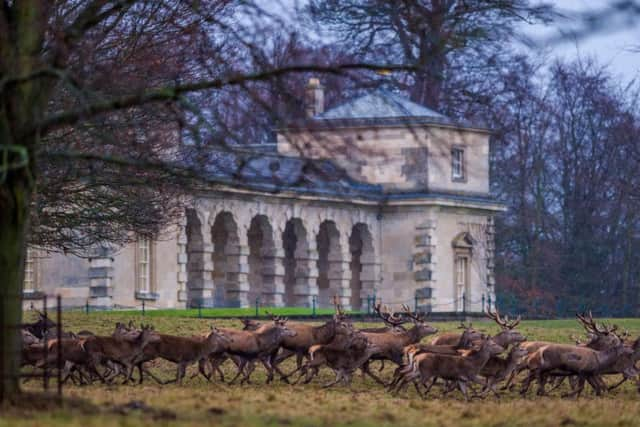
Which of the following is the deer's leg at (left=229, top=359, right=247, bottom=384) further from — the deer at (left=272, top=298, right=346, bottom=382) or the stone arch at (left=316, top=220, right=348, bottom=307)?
the stone arch at (left=316, top=220, right=348, bottom=307)

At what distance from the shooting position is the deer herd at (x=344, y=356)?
27797 millimetres

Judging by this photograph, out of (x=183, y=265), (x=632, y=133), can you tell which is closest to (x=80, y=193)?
(x=183, y=265)

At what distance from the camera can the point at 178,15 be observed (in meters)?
31.2

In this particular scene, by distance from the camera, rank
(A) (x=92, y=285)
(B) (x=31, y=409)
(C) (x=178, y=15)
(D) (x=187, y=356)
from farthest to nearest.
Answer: (A) (x=92, y=285)
(C) (x=178, y=15)
(D) (x=187, y=356)
(B) (x=31, y=409)

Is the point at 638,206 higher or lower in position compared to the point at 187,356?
higher

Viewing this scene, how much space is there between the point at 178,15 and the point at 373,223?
41583 mm

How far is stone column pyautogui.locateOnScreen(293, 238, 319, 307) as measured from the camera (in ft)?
230

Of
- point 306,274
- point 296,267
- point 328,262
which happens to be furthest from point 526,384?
point 328,262

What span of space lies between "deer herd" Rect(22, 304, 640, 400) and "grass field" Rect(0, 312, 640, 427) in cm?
32

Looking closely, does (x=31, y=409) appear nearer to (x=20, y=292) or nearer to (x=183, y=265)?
(x=20, y=292)

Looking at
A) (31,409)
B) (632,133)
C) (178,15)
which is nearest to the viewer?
(31,409)

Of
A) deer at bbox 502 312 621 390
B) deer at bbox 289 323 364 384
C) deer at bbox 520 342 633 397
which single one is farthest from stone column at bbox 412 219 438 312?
deer at bbox 520 342 633 397

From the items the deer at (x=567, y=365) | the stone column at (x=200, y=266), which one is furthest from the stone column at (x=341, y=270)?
the deer at (x=567, y=365)

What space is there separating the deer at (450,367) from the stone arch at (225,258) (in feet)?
126
